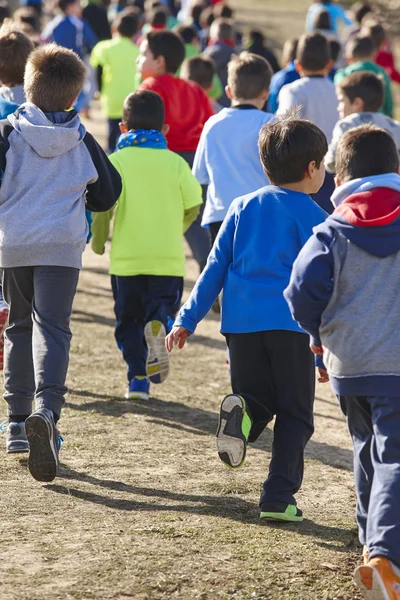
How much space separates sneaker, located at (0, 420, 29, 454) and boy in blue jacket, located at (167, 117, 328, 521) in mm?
1075

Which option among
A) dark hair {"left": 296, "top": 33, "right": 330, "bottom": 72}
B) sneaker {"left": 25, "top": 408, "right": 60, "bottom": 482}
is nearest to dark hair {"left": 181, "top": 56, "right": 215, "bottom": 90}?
dark hair {"left": 296, "top": 33, "right": 330, "bottom": 72}

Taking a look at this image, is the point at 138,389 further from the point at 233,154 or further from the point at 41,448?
the point at 41,448

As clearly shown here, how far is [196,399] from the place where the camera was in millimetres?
6477

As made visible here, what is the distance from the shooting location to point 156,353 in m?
5.91

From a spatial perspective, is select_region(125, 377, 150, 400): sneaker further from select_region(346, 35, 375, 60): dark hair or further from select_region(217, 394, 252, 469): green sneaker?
select_region(346, 35, 375, 60): dark hair

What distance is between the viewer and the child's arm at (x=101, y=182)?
4949mm


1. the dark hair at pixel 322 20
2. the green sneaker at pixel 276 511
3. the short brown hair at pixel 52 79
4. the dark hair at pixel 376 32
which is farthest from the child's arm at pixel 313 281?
the dark hair at pixel 322 20

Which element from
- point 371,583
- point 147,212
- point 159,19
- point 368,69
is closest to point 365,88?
point 147,212

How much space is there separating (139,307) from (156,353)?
19.4 inches

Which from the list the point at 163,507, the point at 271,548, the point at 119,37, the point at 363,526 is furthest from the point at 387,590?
the point at 119,37

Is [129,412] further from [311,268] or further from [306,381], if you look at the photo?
[311,268]

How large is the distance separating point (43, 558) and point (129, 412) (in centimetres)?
217

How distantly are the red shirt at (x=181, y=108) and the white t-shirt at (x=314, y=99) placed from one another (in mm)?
612

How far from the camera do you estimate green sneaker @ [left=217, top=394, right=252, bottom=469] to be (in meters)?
4.34
